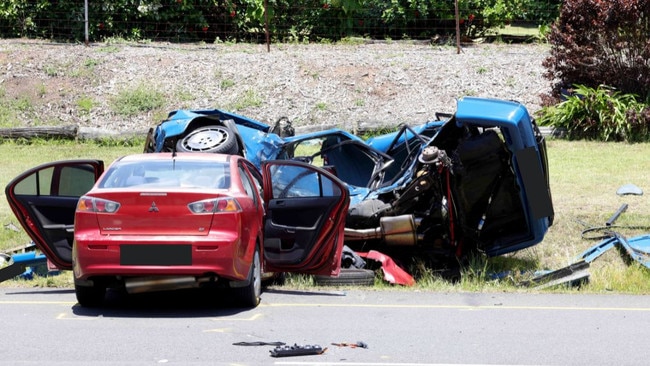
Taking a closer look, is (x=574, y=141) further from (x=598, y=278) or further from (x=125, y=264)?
(x=125, y=264)

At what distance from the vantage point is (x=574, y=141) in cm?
1998

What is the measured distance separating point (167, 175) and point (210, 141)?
10.8 feet

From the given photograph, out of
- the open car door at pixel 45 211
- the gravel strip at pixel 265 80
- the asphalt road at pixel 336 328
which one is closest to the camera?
the asphalt road at pixel 336 328

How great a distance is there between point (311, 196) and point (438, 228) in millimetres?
1905

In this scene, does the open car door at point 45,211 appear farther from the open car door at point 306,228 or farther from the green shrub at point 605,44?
the green shrub at point 605,44

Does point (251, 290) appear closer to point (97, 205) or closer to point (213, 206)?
point (213, 206)

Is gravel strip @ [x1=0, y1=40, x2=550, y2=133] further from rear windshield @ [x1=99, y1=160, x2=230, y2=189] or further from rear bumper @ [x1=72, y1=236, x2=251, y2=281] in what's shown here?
rear bumper @ [x1=72, y1=236, x2=251, y2=281]

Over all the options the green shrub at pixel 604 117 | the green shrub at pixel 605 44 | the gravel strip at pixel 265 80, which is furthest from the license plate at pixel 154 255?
the green shrub at pixel 605 44

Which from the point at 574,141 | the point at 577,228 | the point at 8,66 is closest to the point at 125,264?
the point at 577,228

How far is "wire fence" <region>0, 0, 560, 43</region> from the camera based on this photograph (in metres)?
25.1

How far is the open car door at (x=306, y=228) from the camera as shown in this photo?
10.5 metres

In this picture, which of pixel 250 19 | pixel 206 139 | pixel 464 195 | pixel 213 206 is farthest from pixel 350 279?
pixel 250 19

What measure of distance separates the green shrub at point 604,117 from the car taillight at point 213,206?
11963mm

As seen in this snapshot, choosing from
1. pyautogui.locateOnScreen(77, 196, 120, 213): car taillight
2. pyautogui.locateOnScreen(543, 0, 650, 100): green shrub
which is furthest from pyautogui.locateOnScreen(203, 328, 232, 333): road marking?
pyautogui.locateOnScreen(543, 0, 650, 100): green shrub
